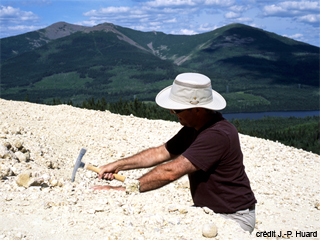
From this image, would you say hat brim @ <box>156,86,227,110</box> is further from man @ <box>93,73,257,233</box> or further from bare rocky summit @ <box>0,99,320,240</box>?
bare rocky summit @ <box>0,99,320,240</box>

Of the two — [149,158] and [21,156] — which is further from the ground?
[149,158]

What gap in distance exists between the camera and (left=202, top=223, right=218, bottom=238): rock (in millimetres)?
4141

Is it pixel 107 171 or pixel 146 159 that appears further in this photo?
pixel 146 159

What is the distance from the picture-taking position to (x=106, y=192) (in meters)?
5.06

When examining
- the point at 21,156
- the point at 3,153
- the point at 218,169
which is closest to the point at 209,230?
the point at 218,169

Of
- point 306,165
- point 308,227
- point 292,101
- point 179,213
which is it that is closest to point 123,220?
point 179,213

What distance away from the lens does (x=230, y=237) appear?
4188mm

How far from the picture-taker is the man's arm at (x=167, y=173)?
3982mm

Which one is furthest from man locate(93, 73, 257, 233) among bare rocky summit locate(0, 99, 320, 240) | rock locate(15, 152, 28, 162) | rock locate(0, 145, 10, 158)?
rock locate(15, 152, 28, 162)

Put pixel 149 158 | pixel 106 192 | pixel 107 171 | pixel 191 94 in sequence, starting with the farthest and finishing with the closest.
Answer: pixel 149 158 → pixel 106 192 → pixel 107 171 → pixel 191 94

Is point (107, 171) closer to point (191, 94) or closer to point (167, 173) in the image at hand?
point (167, 173)

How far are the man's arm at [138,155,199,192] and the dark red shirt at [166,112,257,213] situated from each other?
0.08 m

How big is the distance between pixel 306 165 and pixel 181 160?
38.5 ft

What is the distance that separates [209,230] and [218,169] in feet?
2.44
